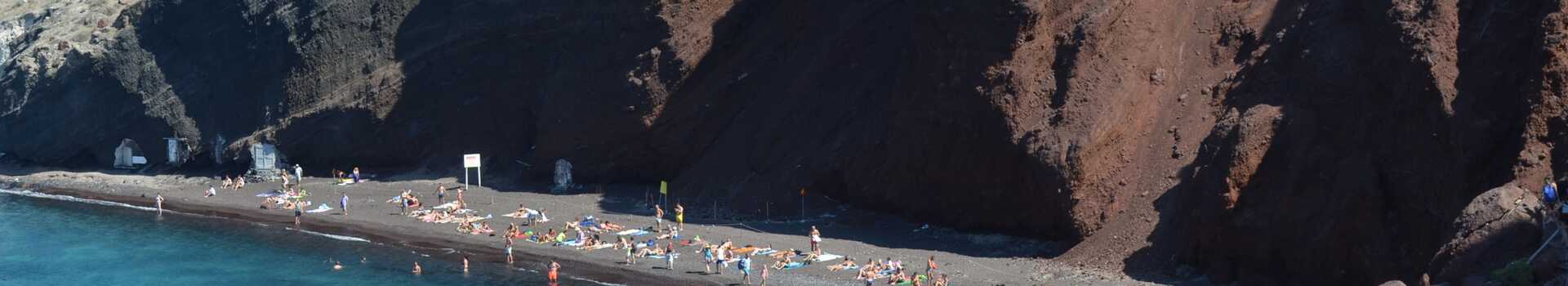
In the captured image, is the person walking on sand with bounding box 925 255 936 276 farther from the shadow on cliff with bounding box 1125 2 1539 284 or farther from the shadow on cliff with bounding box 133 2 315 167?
the shadow on cliff with bounding box 133 2 315 167

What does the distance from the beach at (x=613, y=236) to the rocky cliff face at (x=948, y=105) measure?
91 cm

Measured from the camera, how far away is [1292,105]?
31031 mm

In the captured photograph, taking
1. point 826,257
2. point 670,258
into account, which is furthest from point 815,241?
point 670,258

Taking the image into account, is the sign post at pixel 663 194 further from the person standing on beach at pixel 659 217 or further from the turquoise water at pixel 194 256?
the turquoise water at pixel 194 256

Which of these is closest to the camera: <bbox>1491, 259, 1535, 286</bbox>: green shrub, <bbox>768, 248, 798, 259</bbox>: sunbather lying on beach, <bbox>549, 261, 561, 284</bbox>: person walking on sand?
<bbox>1491, 259, 1535, 286</bbox>: green shrub

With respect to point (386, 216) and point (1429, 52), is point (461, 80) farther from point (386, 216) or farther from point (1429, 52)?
point (1429, 52)

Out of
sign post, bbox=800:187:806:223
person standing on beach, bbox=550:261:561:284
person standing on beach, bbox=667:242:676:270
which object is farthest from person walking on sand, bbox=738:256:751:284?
sign post, bbox=800:187:806:223

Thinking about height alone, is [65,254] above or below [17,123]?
below

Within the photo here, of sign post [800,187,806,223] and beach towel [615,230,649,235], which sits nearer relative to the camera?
sign post [800,187,806,223]

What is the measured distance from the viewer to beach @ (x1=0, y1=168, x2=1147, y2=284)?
112ft

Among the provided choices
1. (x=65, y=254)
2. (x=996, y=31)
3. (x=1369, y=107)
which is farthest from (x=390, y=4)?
(x=1369, y=107)

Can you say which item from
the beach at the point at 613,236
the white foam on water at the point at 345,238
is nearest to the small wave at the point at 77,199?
the beach at the point at 613,236

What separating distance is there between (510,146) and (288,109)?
11493 millimetres

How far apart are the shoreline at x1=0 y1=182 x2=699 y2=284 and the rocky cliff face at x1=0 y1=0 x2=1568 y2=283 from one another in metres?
5.39
